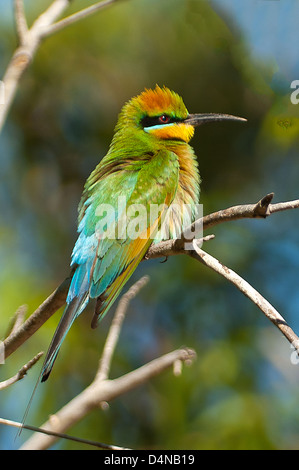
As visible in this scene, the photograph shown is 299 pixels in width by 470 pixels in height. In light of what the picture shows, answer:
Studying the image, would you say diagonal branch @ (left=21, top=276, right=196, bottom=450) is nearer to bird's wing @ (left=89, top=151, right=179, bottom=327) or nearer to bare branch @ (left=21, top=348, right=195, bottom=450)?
bare branch @ (left=21, top=348, right=195, bottom=450)

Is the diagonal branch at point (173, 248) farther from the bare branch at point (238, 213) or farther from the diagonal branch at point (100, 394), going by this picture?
the diagonal branch at point (100, 394)

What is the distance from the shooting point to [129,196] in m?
2.04

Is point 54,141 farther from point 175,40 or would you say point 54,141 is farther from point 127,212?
point 127,212

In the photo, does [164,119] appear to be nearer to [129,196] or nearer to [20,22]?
[129,196]

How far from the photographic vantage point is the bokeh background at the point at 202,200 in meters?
2.52

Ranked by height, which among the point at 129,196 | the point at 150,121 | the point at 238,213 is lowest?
the point at 238,213

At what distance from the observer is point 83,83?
3344mm

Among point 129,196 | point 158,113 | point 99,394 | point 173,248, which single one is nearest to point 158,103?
point 158,113

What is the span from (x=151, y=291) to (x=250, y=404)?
80cm

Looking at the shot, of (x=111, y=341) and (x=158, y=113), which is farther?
(x=158, y=113)

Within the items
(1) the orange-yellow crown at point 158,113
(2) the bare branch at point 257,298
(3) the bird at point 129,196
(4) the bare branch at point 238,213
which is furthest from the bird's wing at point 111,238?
(2) the bare branch at point 257,298

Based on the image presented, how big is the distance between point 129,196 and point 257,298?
835 millimetres

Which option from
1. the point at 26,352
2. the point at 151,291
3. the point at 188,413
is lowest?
the point at 188,413
